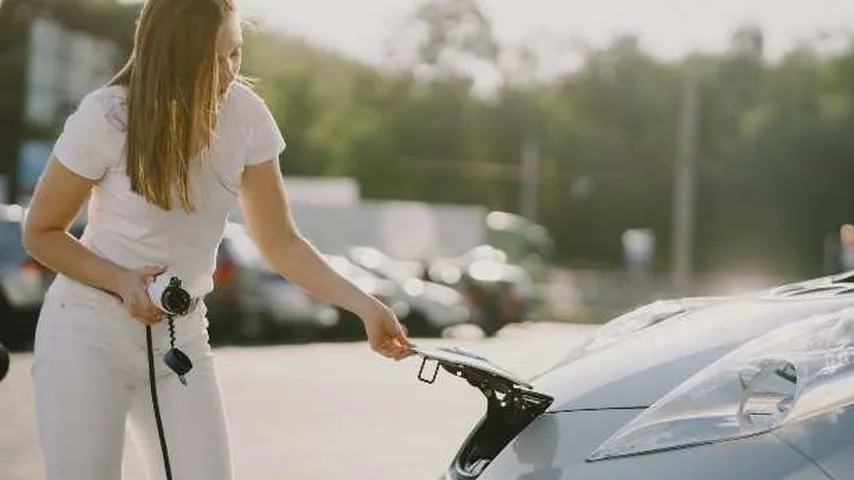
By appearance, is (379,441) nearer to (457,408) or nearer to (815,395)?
(457,408)

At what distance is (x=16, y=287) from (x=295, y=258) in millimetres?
14578

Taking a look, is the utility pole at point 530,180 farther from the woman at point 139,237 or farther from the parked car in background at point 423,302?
the woman at point 139,237

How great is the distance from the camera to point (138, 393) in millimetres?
3186

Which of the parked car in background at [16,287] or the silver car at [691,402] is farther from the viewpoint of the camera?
the parked car in background at [16,287]

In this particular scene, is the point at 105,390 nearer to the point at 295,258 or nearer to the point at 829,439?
the point at 295,258

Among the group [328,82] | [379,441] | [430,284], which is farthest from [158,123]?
[328,82]

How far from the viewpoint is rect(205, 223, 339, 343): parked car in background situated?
20.2m

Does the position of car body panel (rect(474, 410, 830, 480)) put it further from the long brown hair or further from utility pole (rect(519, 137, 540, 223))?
utility pole (rect(519, 137, 540, 223))

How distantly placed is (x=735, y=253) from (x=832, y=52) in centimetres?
1165

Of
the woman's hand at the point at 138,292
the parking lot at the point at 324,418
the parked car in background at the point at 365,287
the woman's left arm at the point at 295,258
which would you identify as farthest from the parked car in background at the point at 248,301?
the woman's hand at the point at 138,292

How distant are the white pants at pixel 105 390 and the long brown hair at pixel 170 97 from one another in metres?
0.24

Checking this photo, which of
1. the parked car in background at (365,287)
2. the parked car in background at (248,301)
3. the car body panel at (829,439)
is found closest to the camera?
the car body panel at (829,439)

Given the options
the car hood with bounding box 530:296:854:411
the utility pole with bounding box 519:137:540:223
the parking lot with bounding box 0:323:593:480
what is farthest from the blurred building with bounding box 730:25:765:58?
the car hood with bounding box 530:296:854:411

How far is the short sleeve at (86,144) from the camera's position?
3.08 meters
